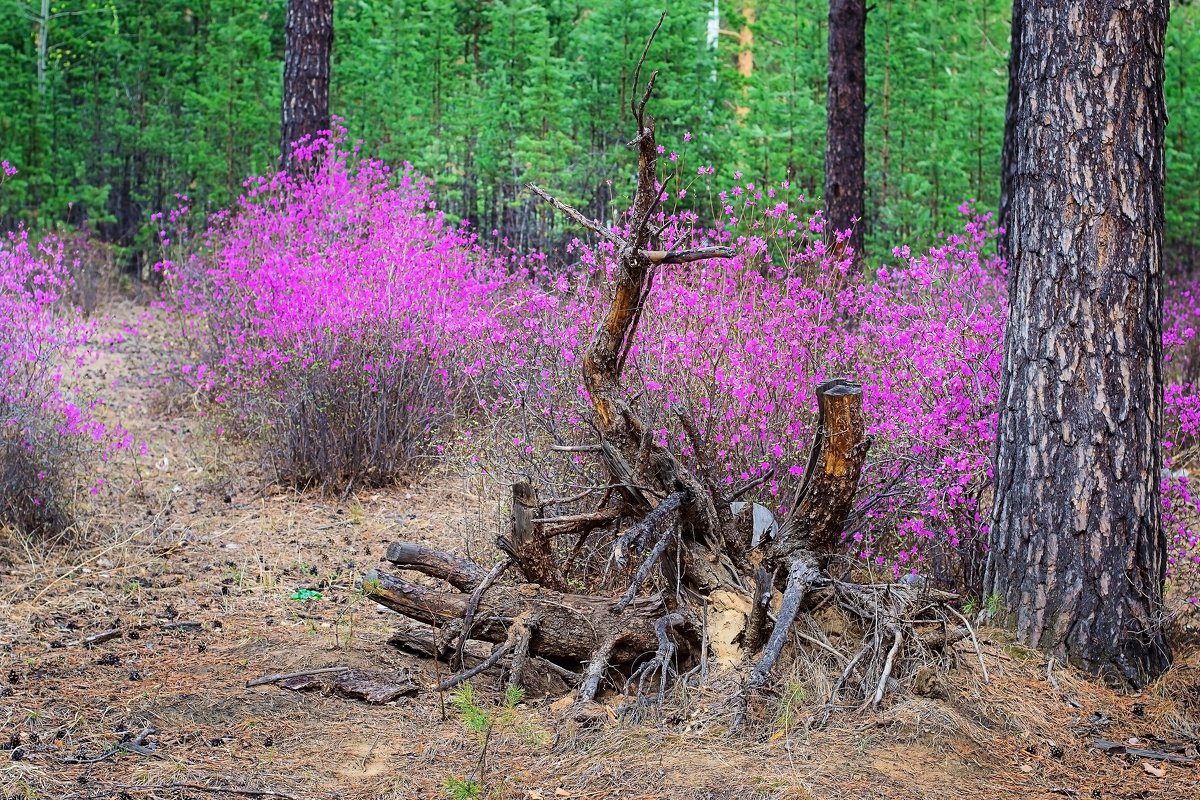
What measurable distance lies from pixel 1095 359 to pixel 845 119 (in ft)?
22.1

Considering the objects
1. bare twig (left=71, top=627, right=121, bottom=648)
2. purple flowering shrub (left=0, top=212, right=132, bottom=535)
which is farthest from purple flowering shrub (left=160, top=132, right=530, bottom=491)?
bare twig (left=71, top=627, right=121, bottom=648)

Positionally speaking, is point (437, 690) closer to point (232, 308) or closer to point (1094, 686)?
point (1094, 686)

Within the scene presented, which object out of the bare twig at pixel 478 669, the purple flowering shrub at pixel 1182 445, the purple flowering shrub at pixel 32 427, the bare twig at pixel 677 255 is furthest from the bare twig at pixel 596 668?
the purple flowering shrub at pixel 32 427

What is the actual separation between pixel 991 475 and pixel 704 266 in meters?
2.25

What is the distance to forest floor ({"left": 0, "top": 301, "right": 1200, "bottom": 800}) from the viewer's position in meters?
3.60

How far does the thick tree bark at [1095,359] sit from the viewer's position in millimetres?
4414

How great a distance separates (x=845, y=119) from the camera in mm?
10734

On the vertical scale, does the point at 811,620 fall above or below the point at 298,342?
below

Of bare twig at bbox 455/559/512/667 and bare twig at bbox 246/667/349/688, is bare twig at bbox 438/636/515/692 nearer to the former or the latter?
bare twig at bbox 455/559/512/667

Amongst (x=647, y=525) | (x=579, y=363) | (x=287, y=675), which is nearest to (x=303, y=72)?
(x=579, y=363)

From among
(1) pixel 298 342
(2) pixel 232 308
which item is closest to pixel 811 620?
(1) pixel 298 342

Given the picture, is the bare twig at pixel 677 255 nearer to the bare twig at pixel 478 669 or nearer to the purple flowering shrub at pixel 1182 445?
the bare twig at pixel 478 669

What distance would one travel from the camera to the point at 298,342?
7.37 m

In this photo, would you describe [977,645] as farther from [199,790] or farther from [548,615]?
[199,790]
